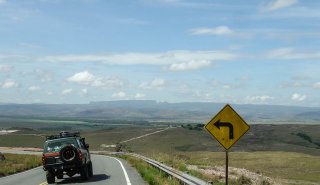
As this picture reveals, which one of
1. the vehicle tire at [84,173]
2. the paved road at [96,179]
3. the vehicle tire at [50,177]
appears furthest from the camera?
the vehicle tire at [84,173]

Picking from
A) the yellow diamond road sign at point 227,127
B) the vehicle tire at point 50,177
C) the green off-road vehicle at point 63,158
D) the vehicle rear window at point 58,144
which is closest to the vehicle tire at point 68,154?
the green off-road vehicle at point 63,158

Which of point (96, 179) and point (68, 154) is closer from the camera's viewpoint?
point (68, 154)

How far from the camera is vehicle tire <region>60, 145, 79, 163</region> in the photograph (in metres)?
23.0

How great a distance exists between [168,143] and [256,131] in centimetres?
3328

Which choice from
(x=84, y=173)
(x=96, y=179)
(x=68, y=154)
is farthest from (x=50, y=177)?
(x=96, y=179)

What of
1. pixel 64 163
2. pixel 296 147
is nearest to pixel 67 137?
pixel 64 163

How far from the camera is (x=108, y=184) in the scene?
21531 millimetres

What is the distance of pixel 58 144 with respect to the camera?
24.2 m

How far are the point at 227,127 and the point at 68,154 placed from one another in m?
10.5

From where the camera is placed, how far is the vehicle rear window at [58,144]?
23.9m

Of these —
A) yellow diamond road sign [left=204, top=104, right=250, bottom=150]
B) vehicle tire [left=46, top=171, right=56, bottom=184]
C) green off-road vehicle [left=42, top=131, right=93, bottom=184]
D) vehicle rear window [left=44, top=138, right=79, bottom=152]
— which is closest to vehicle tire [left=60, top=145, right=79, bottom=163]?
green off-road vehicle [left=42, top=131, right=93, bottom=184]

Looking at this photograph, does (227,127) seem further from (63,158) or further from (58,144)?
(58,144)

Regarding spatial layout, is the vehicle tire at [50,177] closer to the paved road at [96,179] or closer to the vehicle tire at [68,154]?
the paved road at [96,179]

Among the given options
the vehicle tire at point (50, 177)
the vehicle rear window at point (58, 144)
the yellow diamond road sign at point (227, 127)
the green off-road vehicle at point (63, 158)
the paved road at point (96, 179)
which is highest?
the yellow diamond road sign at point (227, 127)
